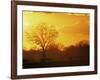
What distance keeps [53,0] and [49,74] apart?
750mm

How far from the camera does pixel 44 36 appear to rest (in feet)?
7.63

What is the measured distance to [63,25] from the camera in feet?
7.86

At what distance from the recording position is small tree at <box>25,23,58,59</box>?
2299mm

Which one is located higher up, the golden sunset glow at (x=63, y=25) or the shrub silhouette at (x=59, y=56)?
the golden sunset glow at (x=63, y=25)

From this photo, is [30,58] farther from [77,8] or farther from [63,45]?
[77,8]

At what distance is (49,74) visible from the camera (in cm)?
232

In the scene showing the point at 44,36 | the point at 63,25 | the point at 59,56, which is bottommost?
the point at 59,56

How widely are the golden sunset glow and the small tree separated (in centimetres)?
4

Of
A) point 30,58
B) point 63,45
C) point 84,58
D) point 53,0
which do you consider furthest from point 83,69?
point 53,0

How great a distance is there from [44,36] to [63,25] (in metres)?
0.24

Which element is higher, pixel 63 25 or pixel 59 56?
pixel 63 25

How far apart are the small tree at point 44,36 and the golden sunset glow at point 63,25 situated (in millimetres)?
36

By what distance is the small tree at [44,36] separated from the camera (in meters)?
2.30

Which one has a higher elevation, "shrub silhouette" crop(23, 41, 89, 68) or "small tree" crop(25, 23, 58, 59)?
"small tree" crop(25, 23, 58, 59)
